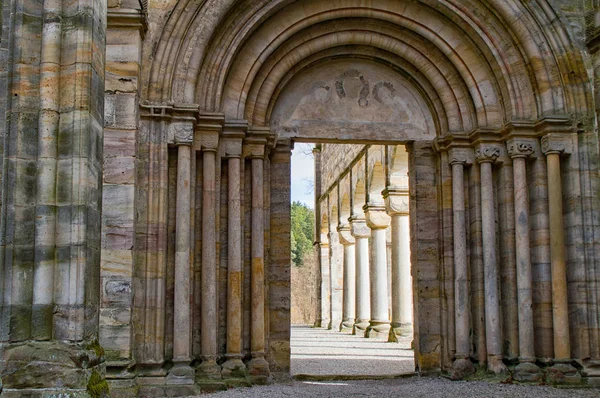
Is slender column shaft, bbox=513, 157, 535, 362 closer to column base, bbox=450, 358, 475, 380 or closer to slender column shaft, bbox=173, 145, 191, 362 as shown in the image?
column base, bbox=450, 358, 475, 380

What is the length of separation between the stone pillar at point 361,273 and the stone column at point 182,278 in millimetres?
13717

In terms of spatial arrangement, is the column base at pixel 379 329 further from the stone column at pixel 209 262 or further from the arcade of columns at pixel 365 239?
the stone column at pixel 209 262

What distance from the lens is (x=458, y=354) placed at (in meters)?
10.4

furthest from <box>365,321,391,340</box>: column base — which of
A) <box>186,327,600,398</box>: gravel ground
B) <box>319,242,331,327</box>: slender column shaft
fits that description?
<box>319,242,331,327</box>: slender column shaft

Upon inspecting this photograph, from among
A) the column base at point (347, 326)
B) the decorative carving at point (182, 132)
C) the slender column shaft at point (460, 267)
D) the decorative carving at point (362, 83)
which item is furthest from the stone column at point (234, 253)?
the column base at point (347, 326)

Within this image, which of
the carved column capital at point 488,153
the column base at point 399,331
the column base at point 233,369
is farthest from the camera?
the column base at point 399,331

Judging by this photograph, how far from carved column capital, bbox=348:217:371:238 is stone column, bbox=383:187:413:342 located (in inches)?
183

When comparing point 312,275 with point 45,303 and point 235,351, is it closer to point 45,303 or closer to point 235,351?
point 235,351

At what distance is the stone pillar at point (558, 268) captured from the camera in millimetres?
9719

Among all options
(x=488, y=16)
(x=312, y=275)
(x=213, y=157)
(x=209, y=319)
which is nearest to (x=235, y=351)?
(x=209, y=319)

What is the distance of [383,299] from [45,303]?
15534 millimetres

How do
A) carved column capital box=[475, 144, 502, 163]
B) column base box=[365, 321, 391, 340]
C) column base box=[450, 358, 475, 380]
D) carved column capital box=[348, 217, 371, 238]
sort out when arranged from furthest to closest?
carved column capital box=[348, 217, 371, 238], column base box=[365, 321, 391, 340], carved column capital box=[475, 144, 502, 163], column base box=[450, 358, 475, 380]

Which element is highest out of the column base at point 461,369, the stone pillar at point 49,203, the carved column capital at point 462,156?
the carved column capital at point 462,156

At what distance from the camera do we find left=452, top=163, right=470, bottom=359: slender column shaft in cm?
1041
